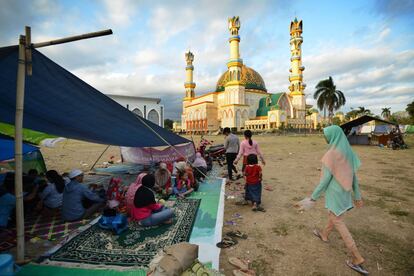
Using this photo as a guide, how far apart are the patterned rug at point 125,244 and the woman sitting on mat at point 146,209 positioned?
0.12 meters

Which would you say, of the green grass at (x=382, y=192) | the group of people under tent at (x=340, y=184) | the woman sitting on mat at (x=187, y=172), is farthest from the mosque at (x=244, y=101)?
the group of people under tent at (x=340, y=184)

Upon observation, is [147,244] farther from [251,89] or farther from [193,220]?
[251,89]

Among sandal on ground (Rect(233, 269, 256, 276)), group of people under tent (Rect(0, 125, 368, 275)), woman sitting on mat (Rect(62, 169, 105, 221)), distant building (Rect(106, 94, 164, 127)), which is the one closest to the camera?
sandal on ground (Rect(233, 269, 256, 276))

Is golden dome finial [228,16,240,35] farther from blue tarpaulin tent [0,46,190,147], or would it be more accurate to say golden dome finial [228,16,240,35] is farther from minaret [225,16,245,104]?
blue tarpaulin tent [0,46,190,147]

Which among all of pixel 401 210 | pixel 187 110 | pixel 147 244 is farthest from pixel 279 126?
pixel 147 244

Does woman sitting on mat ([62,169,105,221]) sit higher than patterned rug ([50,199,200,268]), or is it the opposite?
woman sitting on mat ([62,169,105,221])

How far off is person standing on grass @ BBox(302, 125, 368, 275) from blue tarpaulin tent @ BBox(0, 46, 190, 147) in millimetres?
3530

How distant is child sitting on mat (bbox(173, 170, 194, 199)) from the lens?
5281 millimetres

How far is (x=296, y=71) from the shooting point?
4503cm

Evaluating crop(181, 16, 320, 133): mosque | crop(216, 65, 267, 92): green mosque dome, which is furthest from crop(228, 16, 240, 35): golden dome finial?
crop(216, 65, 267, 92): green mosque dome

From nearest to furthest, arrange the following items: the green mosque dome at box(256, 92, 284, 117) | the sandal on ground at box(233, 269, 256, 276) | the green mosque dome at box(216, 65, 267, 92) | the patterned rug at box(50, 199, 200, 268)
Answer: the sandal on ground at box(233, 269, 256, 276) → the patterned rug at box(50, 199, 200, 268) → the green mosque dome at box(256, 92, 284, 117) → the green mosque dome at box(216, 65, 267, 92)

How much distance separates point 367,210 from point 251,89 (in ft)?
151

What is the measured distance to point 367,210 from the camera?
14.4 ft

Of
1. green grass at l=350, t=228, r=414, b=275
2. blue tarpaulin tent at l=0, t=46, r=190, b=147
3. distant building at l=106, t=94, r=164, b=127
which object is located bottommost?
green grass at l=350, t=228, r=414, b=275
